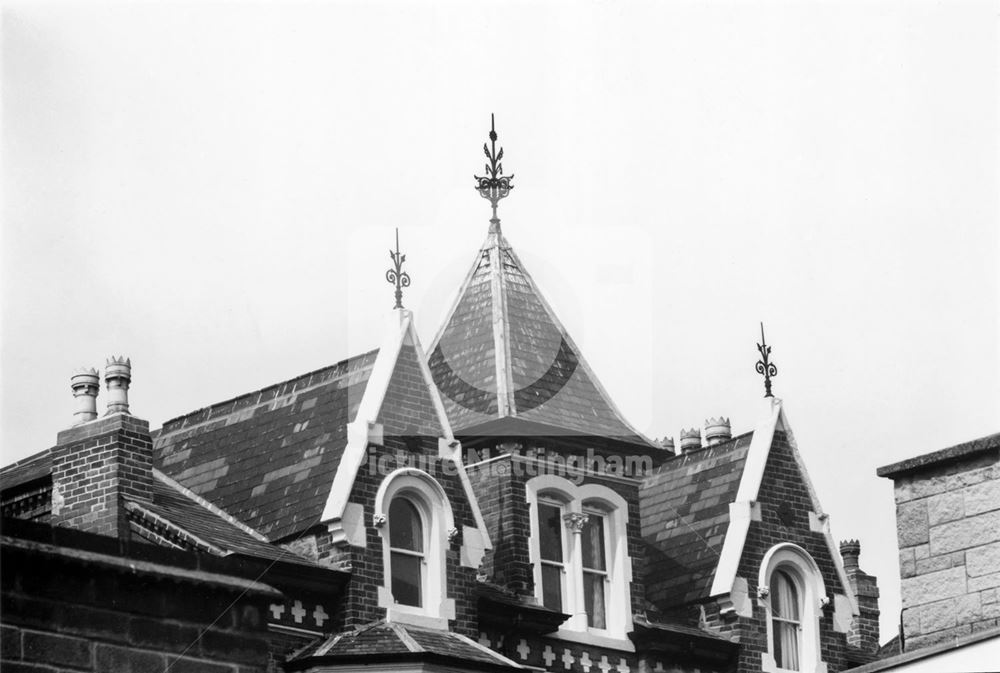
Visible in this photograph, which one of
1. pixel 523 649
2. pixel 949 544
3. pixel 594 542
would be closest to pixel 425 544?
pixel 523 649

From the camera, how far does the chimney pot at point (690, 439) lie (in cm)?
3862

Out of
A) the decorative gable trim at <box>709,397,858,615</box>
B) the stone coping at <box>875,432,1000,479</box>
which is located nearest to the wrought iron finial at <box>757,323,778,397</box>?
the decorative gable trim at <box>709,397,858,615</box>

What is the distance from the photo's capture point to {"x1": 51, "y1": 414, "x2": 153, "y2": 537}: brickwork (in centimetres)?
2752

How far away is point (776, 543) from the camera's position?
32562 mm

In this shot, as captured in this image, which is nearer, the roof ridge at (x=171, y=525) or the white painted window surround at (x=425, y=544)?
the roof ridge at (x=171, y=525)

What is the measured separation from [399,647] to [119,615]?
35.6 feet

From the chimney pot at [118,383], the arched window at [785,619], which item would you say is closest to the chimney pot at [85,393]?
the chimney pot at [118,383]

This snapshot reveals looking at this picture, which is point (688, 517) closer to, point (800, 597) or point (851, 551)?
point (800, 597)

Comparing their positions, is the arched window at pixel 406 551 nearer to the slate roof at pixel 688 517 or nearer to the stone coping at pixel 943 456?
the slate roof at pixel 688 517

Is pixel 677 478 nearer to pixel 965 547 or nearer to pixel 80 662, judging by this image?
pixel 965 547

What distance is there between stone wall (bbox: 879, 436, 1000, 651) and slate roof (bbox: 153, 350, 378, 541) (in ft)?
33.3

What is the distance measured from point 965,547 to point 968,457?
78 centimetres

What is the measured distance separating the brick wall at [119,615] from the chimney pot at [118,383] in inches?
483

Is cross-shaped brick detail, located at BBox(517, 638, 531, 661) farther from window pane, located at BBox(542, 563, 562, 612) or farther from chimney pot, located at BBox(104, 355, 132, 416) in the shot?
chimney pot, located at BBox(104, 355, 132, 416)
